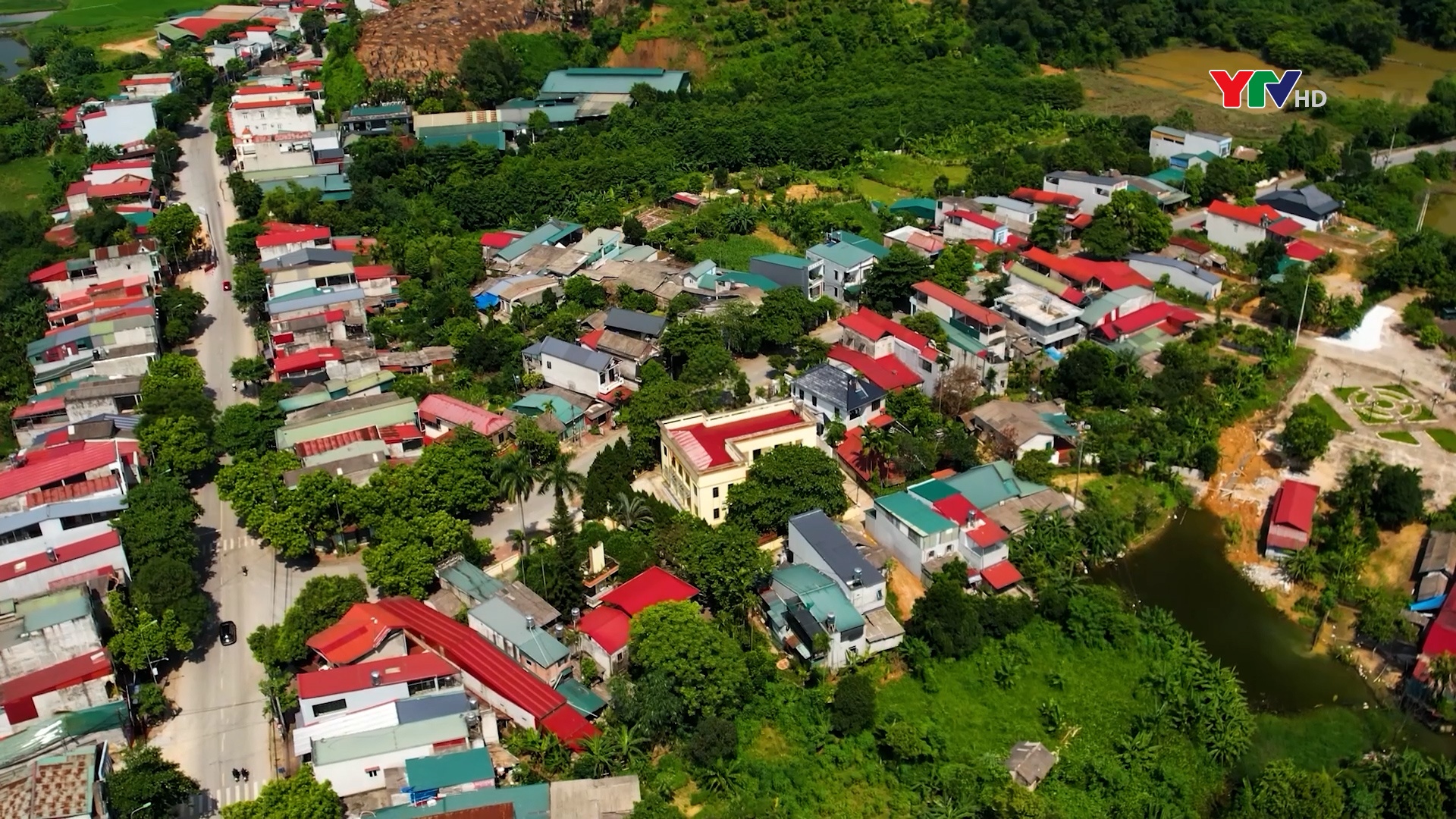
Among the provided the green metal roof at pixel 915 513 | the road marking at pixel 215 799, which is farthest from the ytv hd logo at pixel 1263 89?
the road marking at pixel 215 799

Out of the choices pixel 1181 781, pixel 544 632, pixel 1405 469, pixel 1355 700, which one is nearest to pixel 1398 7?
pixel 1405 469

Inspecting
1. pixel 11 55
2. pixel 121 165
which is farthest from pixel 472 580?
pixel 11 55

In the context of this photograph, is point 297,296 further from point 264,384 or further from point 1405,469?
point 1405,469

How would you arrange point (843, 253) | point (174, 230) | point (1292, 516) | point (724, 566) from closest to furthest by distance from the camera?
1. point (724, 566)
2. point (1292, 516)
3. point (843, 253)
4. point (174, 230)

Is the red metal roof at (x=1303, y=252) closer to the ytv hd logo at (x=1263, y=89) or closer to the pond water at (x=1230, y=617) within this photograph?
the pond water at (x=1230, y=617)

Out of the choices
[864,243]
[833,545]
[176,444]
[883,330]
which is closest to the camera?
[833,545]

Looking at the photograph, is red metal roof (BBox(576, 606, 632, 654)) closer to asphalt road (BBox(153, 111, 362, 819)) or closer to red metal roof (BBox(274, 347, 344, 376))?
asphalt road (BBox(153, 111, 362, 819))

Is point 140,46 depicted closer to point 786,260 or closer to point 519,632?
point 786,260
